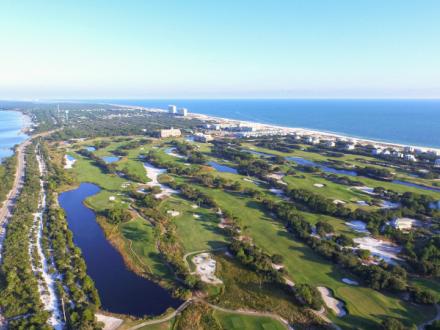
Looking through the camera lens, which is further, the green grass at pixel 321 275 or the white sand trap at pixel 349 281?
the white sand trap at pixel 349 281

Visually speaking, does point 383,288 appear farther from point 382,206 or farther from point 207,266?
point 382,206

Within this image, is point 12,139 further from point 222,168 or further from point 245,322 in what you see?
point 245,322

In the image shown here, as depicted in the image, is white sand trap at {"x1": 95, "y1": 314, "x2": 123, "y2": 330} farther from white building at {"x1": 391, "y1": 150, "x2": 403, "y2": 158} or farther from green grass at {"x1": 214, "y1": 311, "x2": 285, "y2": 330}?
white building at {"x1": 391, "y1": 150, "x2": 403, "y2": 158}

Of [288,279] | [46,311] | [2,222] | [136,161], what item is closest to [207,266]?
[288,279]

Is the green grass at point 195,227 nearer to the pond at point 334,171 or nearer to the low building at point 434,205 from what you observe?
the low building at point 434,205

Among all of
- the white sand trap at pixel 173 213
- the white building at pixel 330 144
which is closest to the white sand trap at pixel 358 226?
the white sand trap at pixel 173 213

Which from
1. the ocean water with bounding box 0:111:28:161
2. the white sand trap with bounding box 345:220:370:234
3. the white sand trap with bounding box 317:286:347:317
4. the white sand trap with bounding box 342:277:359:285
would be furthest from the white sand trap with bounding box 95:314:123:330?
the ocean water with bounding box 0:111:28:161

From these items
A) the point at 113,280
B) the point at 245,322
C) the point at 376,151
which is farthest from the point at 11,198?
the point at 376,151

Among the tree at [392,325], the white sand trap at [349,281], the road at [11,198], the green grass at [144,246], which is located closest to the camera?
the tree at [392,325]
